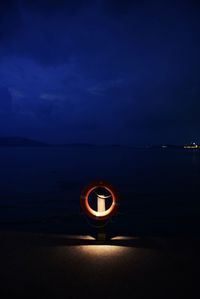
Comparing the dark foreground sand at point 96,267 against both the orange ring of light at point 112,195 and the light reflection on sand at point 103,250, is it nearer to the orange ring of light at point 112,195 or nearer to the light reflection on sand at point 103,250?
the light reflection on sand at point 103,250

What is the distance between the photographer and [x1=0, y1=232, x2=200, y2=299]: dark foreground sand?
2777 mm

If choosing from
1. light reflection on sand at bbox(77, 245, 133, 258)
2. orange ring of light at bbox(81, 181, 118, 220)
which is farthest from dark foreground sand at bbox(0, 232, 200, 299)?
orange ring of light at bbox(81, 181, 118, 220)

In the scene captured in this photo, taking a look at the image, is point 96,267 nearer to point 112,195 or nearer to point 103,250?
point 103,250

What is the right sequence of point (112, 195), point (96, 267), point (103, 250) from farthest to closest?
point (112, 195) → point (103, 250) → point (96, 267)

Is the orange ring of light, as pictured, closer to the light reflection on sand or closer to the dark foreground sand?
the dark foreground sand

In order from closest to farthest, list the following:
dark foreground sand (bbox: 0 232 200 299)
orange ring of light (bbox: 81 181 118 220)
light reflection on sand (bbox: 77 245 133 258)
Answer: dark foreground sand (bbox: 0 232 200 299) < light reflection on sand (bbox: 77 245 133 258) < orange ring of light (bbox: 81 181 118 220)

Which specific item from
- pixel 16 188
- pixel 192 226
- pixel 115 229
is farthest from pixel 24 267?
pixel 16 188

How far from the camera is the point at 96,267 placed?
3316 mm

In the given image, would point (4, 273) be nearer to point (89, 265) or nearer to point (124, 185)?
point (89, 265)

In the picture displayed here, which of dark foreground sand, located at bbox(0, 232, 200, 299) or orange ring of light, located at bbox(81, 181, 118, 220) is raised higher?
orange ring of light, located at bbox(81, 181, 118, 220)

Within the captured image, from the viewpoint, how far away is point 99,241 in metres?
4.26

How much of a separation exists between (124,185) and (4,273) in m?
22.0

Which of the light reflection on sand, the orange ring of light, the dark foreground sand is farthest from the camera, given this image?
the orange ring of light

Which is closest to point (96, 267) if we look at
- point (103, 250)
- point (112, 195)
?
point (103, 250)
